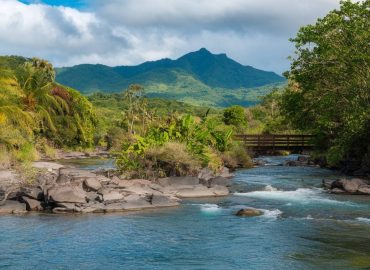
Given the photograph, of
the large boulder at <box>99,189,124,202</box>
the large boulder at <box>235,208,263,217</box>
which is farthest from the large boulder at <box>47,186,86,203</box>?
the large boulder at <box>235,208,263,217</box>

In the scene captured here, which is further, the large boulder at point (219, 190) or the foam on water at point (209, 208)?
the large boulder at point (219, 190)

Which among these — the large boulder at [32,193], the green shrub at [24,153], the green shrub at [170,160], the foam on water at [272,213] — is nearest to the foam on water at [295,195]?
the foam on water at [272,213]

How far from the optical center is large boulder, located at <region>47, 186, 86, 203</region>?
69.4ft

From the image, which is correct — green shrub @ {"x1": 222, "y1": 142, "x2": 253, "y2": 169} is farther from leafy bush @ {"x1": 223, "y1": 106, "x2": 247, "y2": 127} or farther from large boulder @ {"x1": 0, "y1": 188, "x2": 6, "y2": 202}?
leafy bush @ {"x1": 223, "y1": 106, "x2": 247, "y2": 127}

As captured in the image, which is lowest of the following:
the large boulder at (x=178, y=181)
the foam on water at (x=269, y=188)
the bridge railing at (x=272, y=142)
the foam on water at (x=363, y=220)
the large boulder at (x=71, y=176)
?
the foam on water at (x=363, y=220)

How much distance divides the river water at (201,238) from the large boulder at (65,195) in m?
1.12

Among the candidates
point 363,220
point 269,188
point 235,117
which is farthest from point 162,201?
point 235,117

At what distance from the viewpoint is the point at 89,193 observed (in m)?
22.4

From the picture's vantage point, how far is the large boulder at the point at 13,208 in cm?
2091

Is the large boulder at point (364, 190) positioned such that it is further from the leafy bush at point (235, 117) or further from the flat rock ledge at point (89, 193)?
the leafy bush at point (235, 117)

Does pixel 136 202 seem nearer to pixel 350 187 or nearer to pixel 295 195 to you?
pixel 295 195

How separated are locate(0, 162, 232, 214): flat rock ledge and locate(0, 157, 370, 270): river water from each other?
3.20 ft

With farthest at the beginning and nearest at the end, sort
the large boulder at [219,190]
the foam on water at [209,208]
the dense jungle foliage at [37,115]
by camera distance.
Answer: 1. the dense jungle foliage at [37,115]
2. the large boulder at [219,190]
3. the foam on water at [209,208]

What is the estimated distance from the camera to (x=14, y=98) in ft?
127
